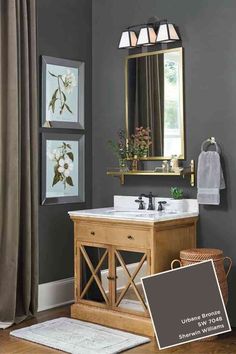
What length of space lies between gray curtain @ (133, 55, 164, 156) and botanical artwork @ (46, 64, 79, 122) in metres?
0.56

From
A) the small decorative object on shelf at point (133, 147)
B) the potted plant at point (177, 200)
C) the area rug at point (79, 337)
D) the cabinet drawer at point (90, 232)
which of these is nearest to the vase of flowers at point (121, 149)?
the small decorative object on shelf at point (133, 147)

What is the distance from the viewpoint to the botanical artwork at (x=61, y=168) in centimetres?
460

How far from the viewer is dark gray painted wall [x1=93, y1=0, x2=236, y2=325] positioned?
4.02 m

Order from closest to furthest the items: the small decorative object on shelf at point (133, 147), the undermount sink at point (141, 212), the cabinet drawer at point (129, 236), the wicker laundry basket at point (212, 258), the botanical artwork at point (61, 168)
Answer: the wicker laundry basket at point (212, 258)
the cabinet drawer at point (129, 236)
the undermount sink at point (141, 212)
the small decorative object on shelf at point (133, 147)
the botanical artwork at point (61, 168)

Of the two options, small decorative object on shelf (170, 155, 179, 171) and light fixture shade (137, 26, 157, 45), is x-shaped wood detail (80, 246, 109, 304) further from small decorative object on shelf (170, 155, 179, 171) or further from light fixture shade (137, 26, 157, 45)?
light fixture shade (137, 26, 157, 45)

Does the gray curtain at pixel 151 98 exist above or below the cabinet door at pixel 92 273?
above

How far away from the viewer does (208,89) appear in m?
4.14

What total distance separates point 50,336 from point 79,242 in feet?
2.63

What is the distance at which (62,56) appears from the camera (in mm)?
4695

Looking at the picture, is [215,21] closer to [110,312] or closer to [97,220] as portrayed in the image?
[97,220]

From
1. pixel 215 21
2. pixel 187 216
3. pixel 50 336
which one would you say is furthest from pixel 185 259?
pixel 215 21

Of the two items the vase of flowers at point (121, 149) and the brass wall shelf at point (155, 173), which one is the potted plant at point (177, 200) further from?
the vase of flowers at point (121, 149)

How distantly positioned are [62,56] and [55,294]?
2.02m

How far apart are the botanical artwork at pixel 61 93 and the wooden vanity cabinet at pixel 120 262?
967mm
